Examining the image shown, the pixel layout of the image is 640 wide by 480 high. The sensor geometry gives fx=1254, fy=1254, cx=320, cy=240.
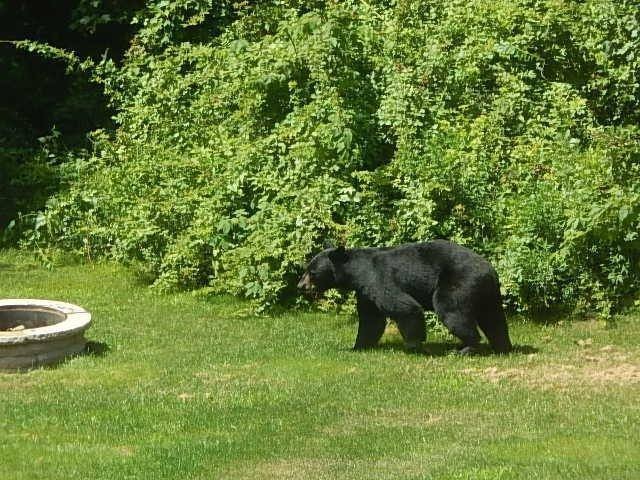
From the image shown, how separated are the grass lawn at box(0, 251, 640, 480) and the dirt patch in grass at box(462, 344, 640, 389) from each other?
0.03m

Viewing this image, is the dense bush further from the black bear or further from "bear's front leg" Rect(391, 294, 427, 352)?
"bear's front leg" Rect(391, 294, 427, 352)

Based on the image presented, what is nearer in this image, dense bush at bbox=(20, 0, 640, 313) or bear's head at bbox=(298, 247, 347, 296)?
bear's head at bbox=(298, 247, 347, 296)

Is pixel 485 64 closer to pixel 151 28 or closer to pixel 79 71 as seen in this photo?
pixel 151 28

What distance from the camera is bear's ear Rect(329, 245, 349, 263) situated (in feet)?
A: 44.0

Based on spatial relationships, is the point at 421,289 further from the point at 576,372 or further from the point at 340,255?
the point at 576,372

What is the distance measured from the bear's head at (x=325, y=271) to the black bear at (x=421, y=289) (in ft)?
0.04

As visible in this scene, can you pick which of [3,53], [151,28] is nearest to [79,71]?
[3,53]

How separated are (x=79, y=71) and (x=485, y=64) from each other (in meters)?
10.00

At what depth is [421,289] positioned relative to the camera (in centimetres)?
1301

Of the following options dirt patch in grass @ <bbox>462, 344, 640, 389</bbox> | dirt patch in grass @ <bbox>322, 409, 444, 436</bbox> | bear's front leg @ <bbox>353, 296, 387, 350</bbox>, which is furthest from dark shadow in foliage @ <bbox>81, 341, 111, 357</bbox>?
dirt patch in grass @ <bbox>462, 344, 640, 389</bbox>

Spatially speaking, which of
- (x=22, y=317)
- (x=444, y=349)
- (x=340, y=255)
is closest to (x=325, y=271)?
(x=340, y=255)

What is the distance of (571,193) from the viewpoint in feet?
47.6

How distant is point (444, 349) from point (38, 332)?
423 cm

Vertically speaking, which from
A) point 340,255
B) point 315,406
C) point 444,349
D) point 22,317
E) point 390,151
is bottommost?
point 315,406
